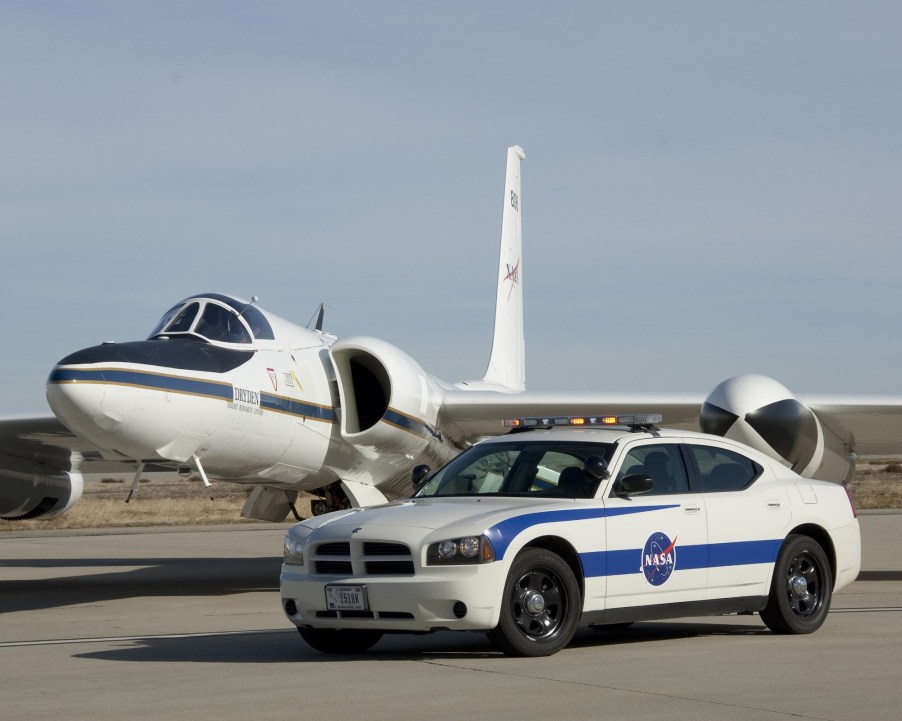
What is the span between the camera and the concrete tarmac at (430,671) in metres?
6.74

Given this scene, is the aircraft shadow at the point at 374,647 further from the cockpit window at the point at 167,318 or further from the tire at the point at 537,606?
the cockpit window at the point at 167,318

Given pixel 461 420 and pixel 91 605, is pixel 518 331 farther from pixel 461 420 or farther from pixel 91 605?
pixel 91 605

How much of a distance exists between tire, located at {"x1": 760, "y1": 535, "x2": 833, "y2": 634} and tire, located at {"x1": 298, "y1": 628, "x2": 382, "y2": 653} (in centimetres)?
295

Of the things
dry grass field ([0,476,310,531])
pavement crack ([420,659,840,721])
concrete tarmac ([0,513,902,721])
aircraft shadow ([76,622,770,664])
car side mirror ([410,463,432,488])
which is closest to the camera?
pavement crack ([420,659,840,721])

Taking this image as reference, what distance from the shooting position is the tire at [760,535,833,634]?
393 inches

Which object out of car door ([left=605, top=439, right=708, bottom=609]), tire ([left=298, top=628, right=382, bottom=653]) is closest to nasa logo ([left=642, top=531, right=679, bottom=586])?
car door ([left=605, top=439, right=708, bottom=609])

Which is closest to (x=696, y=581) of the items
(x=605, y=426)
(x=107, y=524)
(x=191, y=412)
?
(x=605, y=426)

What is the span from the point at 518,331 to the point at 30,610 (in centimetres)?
1352

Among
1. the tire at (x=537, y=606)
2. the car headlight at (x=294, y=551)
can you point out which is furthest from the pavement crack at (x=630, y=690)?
the car headlight at (x=294, y=551)

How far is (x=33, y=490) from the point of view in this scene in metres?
19.5

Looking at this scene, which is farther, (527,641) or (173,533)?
(173,533)

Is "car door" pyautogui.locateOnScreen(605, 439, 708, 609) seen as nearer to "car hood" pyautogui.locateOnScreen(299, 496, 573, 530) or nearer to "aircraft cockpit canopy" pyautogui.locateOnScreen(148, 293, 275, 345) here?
"car hood" pyautogui.locateOnScreen(299, 496, 573, 530)

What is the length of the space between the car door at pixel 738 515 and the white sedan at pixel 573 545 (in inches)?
0.5

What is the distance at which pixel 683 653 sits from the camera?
900cm
